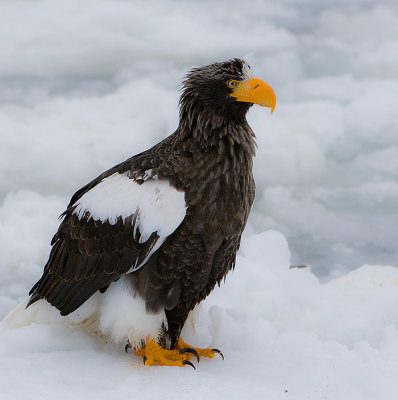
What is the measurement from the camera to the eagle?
492 centimetres

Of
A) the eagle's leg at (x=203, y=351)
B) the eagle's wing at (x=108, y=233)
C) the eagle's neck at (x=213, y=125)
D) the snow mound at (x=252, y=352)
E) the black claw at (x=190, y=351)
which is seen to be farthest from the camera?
the eagle's leg at (x=203, y=351)

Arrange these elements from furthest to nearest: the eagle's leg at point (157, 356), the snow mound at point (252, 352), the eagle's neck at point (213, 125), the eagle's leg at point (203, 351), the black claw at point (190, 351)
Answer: the eagle's leg at point (203, 351) < the black claw at point (190, 351) < the eagle's leg at point (157, 356) < the eagle's neck at point (213, 125) < the snow mound at point (252, 352)

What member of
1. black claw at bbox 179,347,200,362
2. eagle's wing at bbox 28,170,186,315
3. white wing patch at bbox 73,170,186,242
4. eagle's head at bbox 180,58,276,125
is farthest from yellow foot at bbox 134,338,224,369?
eagle's head at bbox 180,58,276,125

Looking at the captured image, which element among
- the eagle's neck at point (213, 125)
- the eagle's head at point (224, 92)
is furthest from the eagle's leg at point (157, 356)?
the eagle's head at point (224, 92)

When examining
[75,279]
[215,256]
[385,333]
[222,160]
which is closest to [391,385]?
[385,333]

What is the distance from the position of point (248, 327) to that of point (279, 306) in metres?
1.01

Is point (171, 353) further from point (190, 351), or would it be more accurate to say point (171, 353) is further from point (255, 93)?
point (255, 93)

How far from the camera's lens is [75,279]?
5254 mm

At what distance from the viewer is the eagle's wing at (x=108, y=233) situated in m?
4.89

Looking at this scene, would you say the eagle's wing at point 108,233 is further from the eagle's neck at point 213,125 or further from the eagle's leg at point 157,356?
the eagle's leg at point 157,356

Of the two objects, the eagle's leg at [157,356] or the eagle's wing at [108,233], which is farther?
the eagle's leg at [157,356]

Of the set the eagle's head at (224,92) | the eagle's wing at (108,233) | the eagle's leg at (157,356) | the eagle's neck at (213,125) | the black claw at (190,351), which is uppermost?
the eagle's head at (224,92)

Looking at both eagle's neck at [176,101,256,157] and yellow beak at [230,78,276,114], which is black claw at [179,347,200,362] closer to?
eagle's neck at [176,101,256,157]

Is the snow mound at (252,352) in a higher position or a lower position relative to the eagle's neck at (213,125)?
lower
